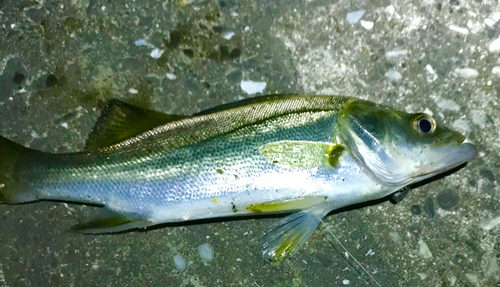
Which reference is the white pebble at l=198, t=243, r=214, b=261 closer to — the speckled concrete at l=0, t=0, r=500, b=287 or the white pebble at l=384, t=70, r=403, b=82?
the speckled concrete at l=0, t=0, r=500, b=287

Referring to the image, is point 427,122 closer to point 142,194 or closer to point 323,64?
point 323,64

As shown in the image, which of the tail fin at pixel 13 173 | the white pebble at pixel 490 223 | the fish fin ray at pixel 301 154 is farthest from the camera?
the white pebble at pixel 490 223

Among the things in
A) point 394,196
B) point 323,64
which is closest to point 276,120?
point 323,64

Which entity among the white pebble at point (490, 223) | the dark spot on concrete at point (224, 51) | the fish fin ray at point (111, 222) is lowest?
the fish fin ray at point (111, 222)

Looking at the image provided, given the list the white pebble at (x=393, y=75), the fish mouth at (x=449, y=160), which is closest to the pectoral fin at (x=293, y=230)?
the fish mouth at (x=449, y=160)

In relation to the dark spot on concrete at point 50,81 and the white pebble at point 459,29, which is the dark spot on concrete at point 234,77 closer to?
the dark spot on concrete at point 50,81

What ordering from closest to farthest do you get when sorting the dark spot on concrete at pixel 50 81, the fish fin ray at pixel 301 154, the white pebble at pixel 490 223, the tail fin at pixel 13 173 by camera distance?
the fish fin ray at pixel 301 154 < the tail fin at pixel 13 173 < the white pebble at pixel 490 223 < the dark spot on concrete at pixel 50 81

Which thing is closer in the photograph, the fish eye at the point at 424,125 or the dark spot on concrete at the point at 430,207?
the fish eye at the point at 424,125

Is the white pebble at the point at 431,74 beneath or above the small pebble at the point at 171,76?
above

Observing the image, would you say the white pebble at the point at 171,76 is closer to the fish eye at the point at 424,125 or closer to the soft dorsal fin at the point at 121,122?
the soft dorsal fin at the point at 121,122
